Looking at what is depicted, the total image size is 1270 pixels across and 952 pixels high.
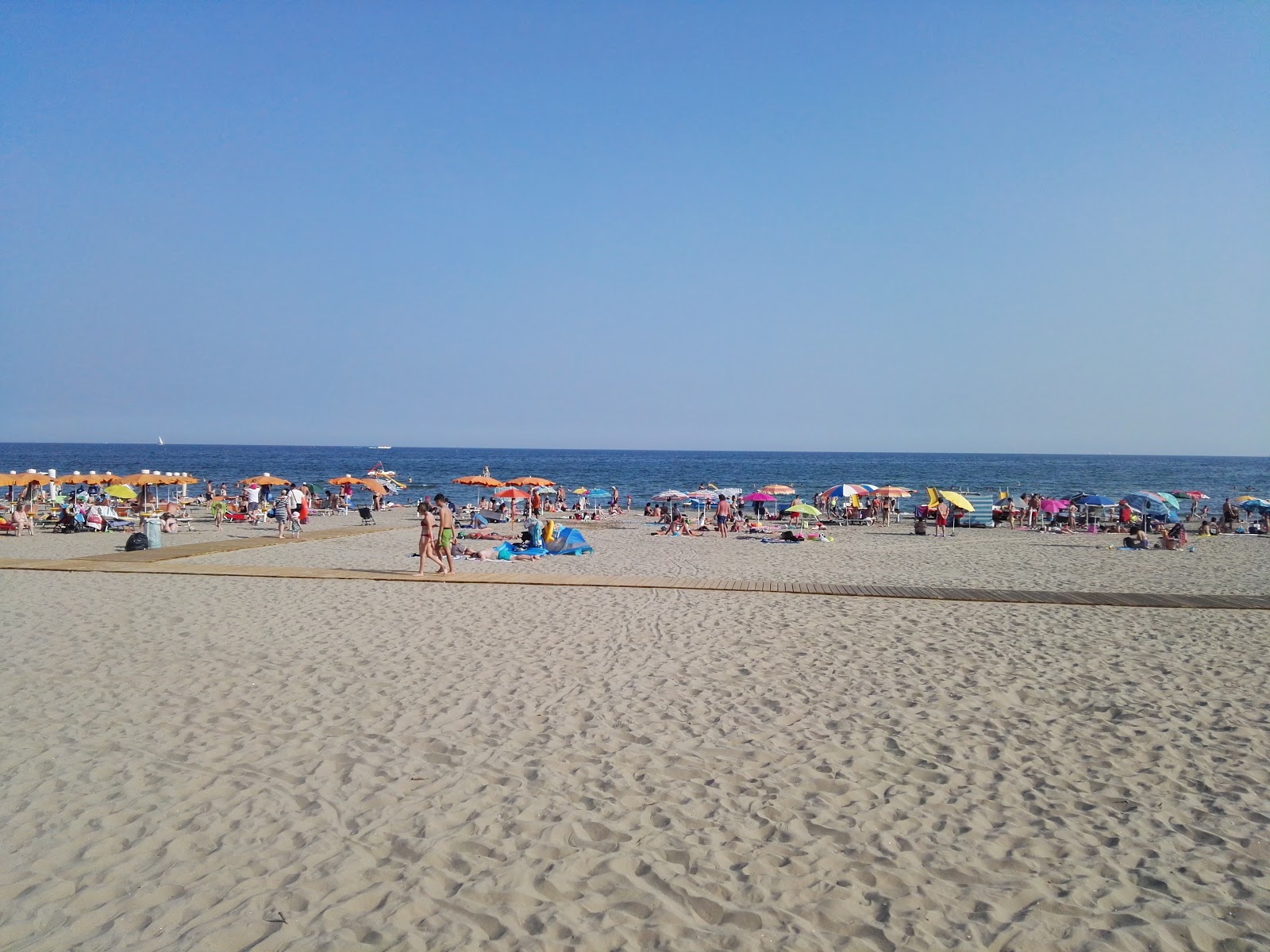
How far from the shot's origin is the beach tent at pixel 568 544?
736 inches

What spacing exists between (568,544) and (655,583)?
17.9 feet

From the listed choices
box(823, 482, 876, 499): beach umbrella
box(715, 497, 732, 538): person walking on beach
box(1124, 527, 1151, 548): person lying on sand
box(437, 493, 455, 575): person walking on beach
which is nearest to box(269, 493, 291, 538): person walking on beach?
box(437, 493, 455, 575): person walking on beach

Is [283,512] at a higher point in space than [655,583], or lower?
higher

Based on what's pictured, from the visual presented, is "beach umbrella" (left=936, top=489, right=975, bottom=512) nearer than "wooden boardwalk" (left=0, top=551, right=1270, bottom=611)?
No

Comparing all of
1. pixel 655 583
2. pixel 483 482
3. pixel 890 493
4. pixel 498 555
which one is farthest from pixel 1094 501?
pixel 498 555

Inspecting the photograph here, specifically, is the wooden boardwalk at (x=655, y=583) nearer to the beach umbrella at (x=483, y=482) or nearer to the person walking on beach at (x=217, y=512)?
the beach umbrella at (x=483, y=482)

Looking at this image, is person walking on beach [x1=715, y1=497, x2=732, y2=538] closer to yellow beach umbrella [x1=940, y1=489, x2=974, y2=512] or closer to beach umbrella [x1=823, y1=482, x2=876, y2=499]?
beach umbrella [x1=823, y1=482, x2=876, y2=499]

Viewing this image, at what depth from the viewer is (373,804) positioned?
16.6ft

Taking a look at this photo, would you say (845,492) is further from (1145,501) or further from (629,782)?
(629,782)

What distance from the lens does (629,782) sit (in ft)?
17.8

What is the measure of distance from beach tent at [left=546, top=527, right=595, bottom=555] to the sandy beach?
781cm

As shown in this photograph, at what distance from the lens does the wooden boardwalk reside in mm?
Answer: 12430

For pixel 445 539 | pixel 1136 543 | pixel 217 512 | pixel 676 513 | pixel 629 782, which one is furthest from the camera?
pixel 676 513

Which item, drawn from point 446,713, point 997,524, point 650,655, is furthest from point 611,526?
point 446,713
